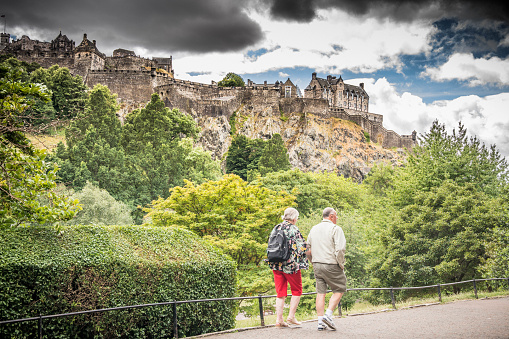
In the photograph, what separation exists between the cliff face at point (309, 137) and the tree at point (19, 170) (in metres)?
A: 67.2

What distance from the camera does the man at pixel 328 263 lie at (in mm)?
7188

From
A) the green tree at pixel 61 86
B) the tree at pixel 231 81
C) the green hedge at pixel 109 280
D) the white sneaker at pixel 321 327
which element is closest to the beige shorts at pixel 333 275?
the white sneaker at pixel 321 327

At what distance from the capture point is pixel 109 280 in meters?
7.39

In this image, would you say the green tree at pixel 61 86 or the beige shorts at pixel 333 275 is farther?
the green tree at pixel 61 86

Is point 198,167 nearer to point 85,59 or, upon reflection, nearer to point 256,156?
point 256,156

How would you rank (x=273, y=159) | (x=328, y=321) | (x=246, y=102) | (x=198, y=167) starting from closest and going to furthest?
(x=328, y=321) < (x=198, y=167) < (x=273, y=159) < (x=246, y=102)

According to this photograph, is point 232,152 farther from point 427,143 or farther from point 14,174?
point 14,174

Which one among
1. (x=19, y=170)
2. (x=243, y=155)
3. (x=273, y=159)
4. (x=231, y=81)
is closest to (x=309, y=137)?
(x=243, y=155)

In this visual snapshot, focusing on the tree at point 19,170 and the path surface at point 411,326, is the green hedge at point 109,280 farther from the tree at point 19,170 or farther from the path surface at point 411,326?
the path surface at point 411,326

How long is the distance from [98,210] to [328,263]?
943 inches

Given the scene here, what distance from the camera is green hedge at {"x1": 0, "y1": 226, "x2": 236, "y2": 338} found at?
662 centimetres

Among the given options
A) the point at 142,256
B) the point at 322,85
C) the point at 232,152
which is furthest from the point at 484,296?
the point at 322,85

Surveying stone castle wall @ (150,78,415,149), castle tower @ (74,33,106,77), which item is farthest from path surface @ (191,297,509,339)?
castle tower @ (74,33,106,77)

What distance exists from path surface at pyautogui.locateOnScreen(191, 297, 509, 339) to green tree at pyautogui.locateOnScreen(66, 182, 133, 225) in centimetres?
2150
